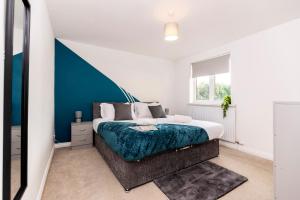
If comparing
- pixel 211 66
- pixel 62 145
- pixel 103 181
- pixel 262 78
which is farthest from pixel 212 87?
pixel 62 145

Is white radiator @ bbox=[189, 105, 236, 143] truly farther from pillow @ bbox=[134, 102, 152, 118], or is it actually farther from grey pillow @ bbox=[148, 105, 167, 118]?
pillow @ bbox=[134, 102, 152, 118]

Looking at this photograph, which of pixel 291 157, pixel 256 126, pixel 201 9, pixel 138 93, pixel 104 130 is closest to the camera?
pixel 291 157

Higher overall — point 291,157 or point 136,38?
point 136,38

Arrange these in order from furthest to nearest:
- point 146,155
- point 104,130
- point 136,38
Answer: point 136,38
point 104,130
point 146,155

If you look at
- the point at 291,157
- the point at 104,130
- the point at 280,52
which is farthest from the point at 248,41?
the point at 104,130

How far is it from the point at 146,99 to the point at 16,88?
3709 millimetres

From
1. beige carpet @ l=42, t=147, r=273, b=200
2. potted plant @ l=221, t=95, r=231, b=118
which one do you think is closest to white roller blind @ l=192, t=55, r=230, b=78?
potted plant @ l=221, t=95, r=231, b=118

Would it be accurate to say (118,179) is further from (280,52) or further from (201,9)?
(280,52)

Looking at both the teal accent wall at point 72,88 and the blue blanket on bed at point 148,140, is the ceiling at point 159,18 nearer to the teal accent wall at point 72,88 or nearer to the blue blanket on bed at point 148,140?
the teal accent wall at point 72,88

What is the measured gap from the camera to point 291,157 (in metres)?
1.23

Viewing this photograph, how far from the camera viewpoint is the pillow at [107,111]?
3.54m

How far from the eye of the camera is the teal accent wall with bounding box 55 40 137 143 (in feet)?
11.3

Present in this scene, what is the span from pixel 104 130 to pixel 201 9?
95.7 inches

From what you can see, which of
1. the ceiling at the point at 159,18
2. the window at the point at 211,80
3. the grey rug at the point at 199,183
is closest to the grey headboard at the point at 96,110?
the ceiling at the point at 159,18
